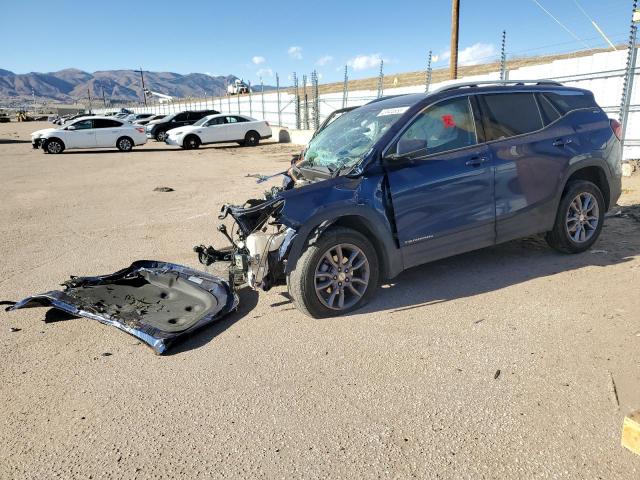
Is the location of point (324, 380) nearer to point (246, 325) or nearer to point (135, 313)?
point (246, 325)

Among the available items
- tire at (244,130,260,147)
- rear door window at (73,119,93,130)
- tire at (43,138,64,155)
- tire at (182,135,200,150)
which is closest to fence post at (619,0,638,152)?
tire at (244,130,260,147)

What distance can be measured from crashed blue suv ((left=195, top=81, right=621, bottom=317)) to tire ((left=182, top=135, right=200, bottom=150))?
1865cm

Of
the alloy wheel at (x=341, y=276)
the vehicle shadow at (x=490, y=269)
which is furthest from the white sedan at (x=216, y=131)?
the alloy wheel at (x=341, y=276)

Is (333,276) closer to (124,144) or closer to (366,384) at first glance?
(366,384)

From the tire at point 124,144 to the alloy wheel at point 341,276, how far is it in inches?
829

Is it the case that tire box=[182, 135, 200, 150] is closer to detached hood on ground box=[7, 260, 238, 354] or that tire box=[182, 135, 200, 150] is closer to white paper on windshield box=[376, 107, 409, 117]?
detached hood on ground box=[7, 260, 238, 354]

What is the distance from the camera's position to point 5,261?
19.9ft

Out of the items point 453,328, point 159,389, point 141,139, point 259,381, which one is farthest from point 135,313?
point 141,139

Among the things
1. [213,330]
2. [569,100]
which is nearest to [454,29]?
[569,100]

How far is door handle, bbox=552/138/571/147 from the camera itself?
5031 mm

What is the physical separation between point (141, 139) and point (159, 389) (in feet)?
71.4

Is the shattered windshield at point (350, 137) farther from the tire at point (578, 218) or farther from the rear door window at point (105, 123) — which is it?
the rear door window at point (105, 123)

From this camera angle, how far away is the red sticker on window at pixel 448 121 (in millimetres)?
4573

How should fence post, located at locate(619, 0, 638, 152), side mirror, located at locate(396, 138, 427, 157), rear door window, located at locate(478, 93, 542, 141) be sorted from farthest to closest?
fence post, located at locate(619, 0, 638, 152), rear door window, located at locate(478, 93, 542, 141), side mirror, located at locate(396, 138, 427, 157)
